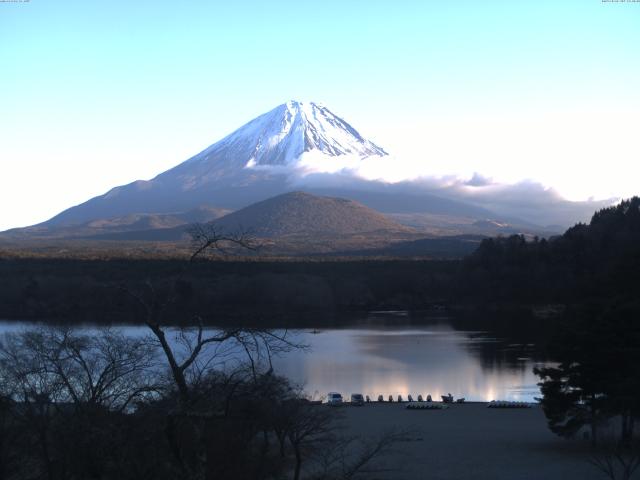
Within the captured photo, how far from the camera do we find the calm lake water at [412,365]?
57.5ft

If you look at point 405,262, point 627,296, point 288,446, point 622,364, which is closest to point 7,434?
point 288,446

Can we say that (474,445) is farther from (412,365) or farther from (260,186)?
(260,186)

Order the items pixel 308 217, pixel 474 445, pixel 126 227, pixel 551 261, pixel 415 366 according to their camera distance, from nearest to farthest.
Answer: pixel 474 445, pixel 415 366, pixel 551 261, pixel 126 227, pixel 308 217

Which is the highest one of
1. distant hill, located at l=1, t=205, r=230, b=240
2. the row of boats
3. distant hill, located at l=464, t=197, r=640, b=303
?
distant hill, located at l=1, t=205, r=230, b=240

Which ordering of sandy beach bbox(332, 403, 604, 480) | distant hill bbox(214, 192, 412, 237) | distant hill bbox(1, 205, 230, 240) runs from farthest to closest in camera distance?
distant hill bbox(214, 192, 412, 237)
distant hill bbox(1, 205, 230, 240)
sandy beach bbox(332, 403, 604, 480)

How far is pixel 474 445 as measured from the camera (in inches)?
434

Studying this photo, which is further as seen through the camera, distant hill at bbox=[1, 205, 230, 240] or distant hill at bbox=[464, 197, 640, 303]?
distant hill at bbox=[1, 205, 230, 240]

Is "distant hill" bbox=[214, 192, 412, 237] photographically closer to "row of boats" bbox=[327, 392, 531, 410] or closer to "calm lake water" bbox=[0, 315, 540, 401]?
"calm lake water" bbox=[0, 315, 540, 401]

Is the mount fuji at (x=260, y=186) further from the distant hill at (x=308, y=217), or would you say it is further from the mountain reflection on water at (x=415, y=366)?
the mountain reflection on water at (x=415, y=366)

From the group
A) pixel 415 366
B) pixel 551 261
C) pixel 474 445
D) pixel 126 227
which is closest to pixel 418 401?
pixel 474 445

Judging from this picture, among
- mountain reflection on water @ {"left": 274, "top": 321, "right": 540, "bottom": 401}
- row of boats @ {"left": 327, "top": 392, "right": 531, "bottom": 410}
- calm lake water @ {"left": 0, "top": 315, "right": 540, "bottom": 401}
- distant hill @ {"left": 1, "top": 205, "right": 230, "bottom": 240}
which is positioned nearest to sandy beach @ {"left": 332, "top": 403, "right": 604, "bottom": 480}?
row of boats @ {"left": 327, "top": 392, "right": 531, "bottom": 410}

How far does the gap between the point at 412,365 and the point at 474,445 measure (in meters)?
9.88

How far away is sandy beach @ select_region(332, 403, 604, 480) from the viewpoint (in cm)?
934

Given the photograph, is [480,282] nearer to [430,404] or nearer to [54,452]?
[430,404]
